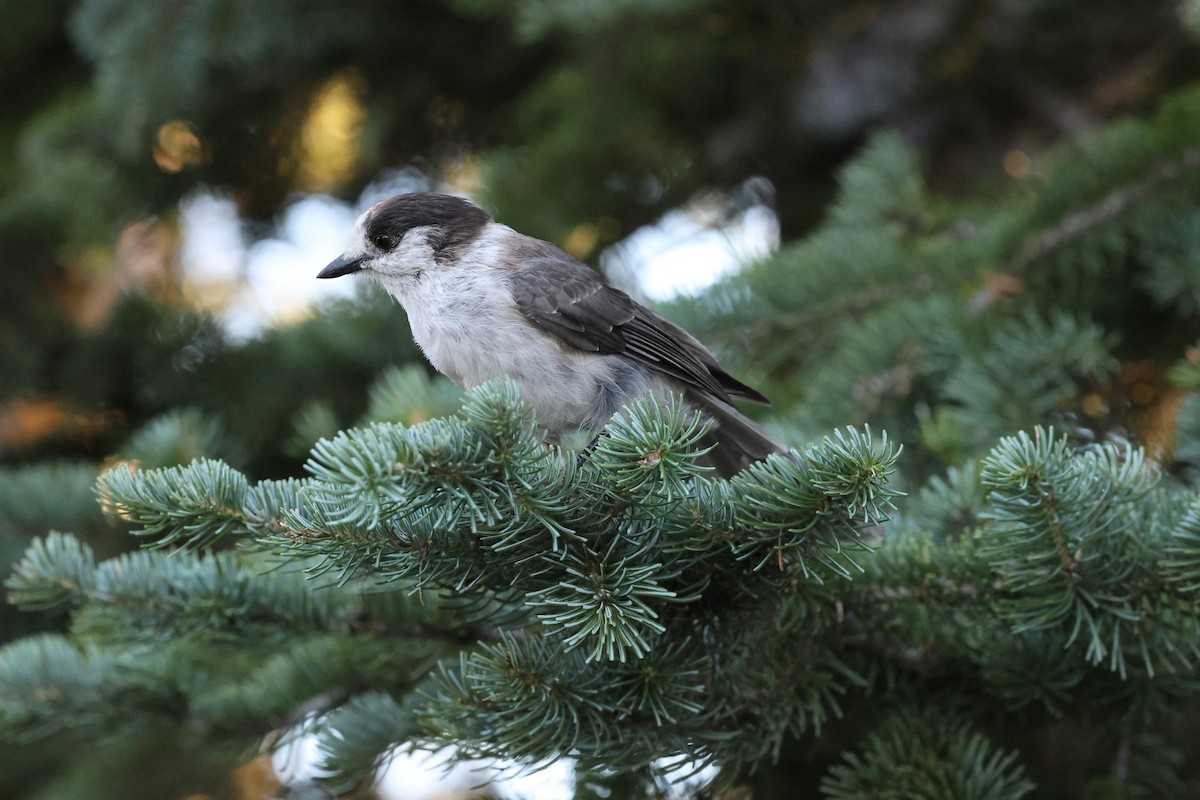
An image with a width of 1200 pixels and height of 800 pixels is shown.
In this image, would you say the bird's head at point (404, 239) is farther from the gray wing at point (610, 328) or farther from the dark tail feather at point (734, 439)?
the dark tail feather at point (734, 439)

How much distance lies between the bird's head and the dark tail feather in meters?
0.84

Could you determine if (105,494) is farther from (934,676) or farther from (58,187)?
(58,187)

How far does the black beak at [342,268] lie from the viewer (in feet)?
10.3

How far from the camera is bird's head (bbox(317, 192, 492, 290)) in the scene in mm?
3086

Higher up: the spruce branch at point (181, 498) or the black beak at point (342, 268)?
the black beak at point (342, 268)

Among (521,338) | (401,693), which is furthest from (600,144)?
(401,693)

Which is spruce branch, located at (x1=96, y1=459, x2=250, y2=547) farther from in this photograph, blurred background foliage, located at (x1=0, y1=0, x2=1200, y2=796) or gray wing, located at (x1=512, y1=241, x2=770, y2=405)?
gray wing, located at (x1=512, y1=241, x2=770, y2=405)

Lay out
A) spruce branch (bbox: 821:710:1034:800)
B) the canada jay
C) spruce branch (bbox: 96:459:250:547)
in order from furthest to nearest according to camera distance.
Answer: the canada jay
spruce branch (bbox: 821:710:1034:800)
spruce branch (bbox: 96:459:250:547)

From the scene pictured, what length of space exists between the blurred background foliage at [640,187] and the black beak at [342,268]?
0.35m

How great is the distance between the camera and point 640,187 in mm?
4484

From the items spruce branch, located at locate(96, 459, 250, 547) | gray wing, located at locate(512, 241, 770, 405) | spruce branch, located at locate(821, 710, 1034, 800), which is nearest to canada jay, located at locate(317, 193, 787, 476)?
gray wing, located at locate(512, 241, 770, 405)

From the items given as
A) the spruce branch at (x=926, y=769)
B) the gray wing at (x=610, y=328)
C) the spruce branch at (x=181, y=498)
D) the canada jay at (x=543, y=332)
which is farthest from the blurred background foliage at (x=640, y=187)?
the spruce branch at (x=181, y=498)

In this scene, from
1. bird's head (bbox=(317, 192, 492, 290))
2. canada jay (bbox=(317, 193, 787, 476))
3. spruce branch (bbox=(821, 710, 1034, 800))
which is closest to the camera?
spruce branch (bbox=(821, 710, 1034, 800))

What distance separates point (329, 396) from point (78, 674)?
176 centimetres
